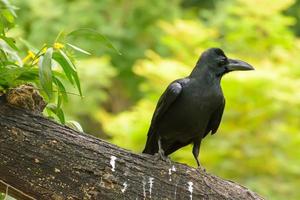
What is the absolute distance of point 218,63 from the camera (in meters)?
4.41

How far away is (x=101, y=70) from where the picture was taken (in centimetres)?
1080

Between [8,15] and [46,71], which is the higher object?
[8,15]

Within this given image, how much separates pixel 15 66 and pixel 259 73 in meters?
5.37

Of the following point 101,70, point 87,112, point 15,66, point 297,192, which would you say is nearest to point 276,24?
point 297,192

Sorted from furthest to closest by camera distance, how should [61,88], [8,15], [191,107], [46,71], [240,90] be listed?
[240,90] → [191,107] → [8,15] → [61,88] → [46,71]

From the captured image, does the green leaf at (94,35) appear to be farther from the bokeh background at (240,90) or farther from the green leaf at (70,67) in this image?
the bokeh background at (240,90)

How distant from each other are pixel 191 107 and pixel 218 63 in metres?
0.39

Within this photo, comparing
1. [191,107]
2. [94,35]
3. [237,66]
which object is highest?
[237,66]

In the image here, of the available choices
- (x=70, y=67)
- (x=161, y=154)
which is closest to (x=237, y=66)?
(x=161, y=154)

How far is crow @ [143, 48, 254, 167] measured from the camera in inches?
165

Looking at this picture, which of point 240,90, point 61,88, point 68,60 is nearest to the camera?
point 68,60

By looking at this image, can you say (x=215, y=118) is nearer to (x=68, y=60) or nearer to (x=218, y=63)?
(x=218, y=63)

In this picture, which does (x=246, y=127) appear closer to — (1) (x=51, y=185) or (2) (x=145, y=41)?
(2) (x=145, y=41)

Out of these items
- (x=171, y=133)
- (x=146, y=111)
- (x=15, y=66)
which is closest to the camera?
(x=15, y=66)
